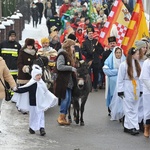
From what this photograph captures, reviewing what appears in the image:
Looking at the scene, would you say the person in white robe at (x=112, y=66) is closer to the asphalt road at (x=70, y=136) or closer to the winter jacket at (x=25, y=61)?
the asphalt road at (x=70, y=136)

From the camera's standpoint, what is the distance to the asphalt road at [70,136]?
38.7ft

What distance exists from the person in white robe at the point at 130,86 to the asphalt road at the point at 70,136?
0.24m

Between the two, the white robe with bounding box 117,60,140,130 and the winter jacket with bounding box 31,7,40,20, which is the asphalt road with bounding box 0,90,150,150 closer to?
the white robe with bounding box 117,60,140,130

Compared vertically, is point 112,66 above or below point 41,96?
above

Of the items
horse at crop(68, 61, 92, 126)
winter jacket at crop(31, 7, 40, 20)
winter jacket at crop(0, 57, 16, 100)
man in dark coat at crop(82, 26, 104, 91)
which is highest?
winter jacket at crop(0, 57, 16, 100)

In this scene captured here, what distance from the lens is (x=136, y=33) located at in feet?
48.6

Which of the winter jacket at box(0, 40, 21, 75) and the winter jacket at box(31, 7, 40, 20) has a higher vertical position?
the winter jacket at box(0, 40, 21, 75)

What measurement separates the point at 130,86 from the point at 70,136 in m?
1.41

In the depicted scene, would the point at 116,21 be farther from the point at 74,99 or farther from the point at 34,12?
the point at 34,12

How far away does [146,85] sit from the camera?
12406 mm

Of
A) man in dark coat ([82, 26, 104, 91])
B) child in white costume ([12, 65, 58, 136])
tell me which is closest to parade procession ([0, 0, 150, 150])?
child in white costume ([12, 65, 58, 136])

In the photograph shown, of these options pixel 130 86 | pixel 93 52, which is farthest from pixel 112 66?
pixel 93 52

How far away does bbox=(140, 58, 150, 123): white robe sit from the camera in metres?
12.4

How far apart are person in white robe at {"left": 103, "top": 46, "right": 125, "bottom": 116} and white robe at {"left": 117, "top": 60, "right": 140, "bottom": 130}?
1.27 m
